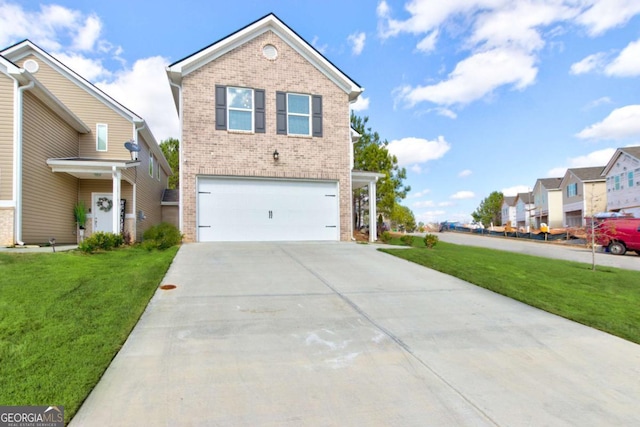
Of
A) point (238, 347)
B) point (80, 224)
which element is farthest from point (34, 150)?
point (238, 347)

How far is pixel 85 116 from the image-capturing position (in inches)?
578

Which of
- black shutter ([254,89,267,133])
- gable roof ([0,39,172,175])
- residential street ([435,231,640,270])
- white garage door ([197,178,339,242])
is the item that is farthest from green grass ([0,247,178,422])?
residential street ([435,231,640,270])

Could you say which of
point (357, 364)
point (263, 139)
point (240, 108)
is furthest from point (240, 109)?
point (357, 364)

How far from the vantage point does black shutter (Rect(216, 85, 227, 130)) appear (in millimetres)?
12609

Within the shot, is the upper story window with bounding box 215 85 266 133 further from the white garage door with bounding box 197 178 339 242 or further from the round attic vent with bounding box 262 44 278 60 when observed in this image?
the white garage door with bounding box 197 178 339 242

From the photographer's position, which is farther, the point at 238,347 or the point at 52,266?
the point at 52,266

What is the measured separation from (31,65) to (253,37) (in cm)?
909

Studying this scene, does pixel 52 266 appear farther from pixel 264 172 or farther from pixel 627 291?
pixel 627 291

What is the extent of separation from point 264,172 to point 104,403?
34.6 feet

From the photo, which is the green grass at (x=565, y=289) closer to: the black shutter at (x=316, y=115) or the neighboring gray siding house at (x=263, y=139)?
the neighboring gray siding house at (x=263, y=139)

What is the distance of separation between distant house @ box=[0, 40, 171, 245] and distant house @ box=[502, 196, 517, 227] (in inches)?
2219

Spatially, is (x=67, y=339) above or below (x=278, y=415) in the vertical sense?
above

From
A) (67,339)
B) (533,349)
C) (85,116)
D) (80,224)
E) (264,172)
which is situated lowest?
(533,349)

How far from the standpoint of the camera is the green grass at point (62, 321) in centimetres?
291
